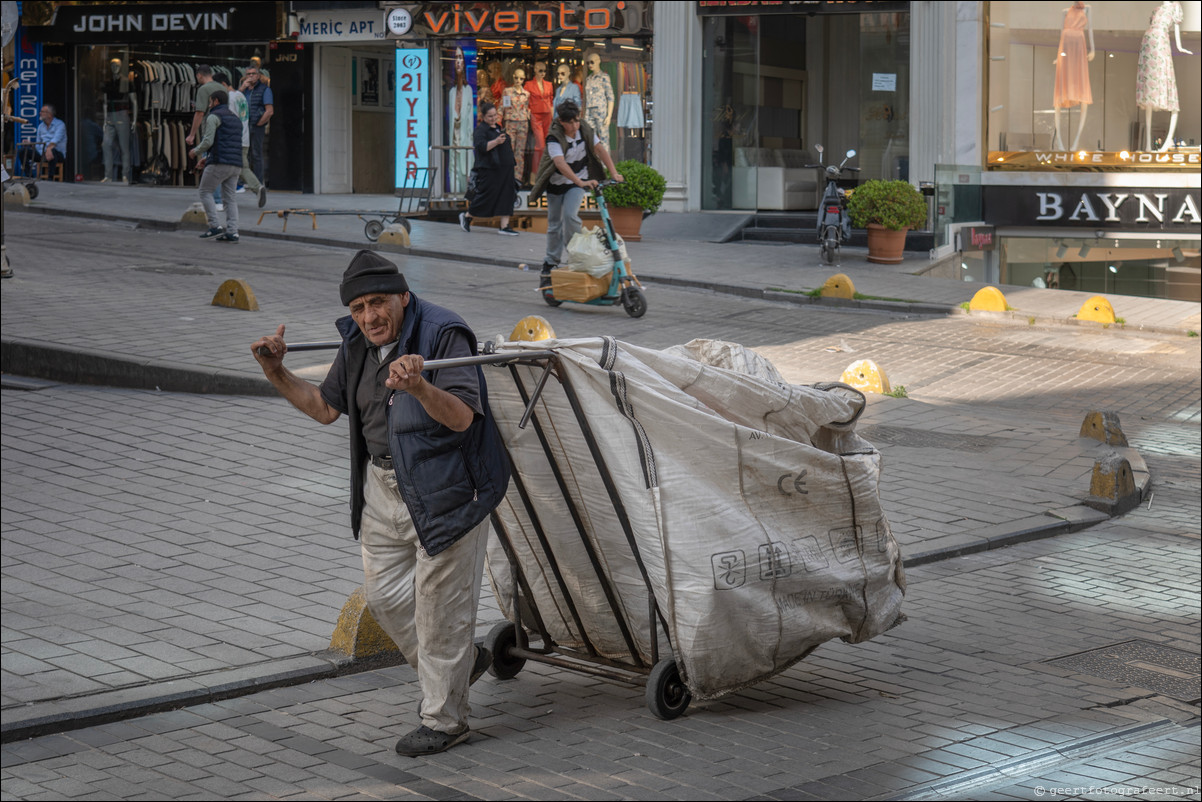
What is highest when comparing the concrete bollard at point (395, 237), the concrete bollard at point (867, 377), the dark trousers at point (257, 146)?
the dark trousers at point (257, 146)

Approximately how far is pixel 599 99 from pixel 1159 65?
9.66 metres

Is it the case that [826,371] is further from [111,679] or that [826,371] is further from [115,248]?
[115,248]

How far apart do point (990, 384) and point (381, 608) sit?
30.0 feet

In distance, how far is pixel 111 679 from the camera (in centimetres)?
552

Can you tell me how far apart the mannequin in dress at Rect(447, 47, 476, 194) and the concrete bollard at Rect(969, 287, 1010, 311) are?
12821 mm

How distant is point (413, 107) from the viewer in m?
28.0

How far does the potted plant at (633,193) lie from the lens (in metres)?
21.0

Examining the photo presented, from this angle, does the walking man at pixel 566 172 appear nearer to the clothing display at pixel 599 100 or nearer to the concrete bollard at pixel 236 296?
the concrete bollard at pixel 236 296

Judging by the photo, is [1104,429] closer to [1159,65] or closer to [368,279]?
[368,279]

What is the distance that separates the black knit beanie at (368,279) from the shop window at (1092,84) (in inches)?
823

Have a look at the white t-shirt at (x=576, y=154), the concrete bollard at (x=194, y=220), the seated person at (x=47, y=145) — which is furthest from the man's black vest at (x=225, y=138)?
the seated person at (x=47, y=145)

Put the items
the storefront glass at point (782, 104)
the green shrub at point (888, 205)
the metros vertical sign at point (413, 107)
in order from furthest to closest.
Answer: the metros vertical sign at point (413, 107)
the storefront glass at point (782, 104)
the green shrub at point (888, 205)

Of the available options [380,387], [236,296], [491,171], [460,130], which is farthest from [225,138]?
[380,387]

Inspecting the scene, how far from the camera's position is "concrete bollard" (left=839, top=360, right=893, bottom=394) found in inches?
471
